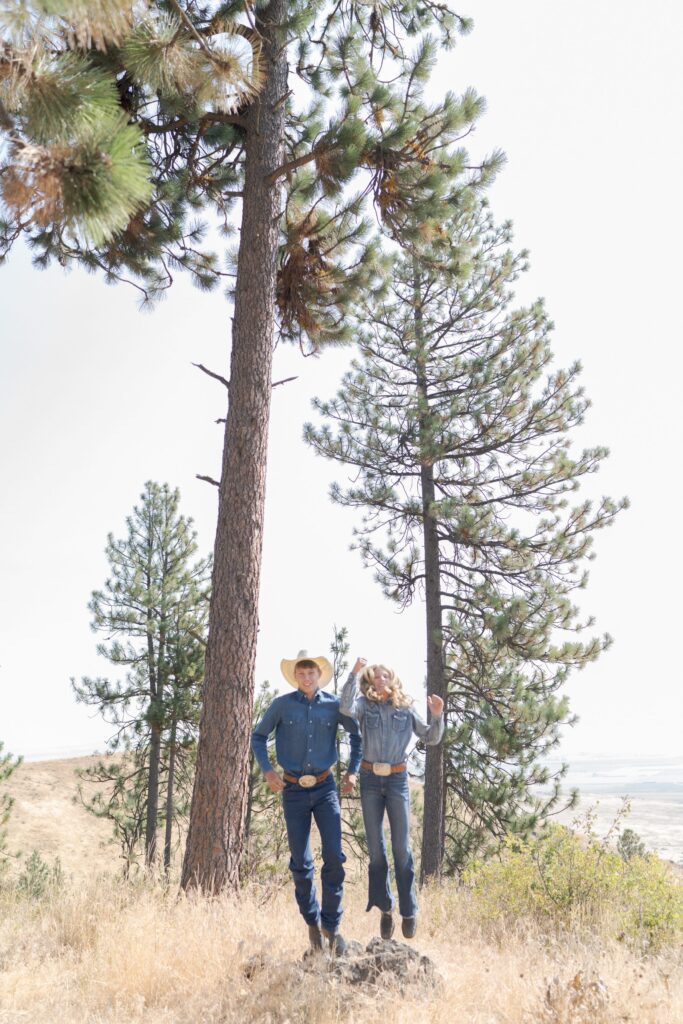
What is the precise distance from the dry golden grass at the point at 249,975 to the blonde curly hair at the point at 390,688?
5.13 ft

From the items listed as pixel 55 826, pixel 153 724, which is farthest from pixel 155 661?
pixel 55 826

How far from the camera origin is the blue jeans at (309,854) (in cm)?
462

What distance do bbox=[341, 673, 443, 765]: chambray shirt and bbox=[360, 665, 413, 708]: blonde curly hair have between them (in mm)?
37

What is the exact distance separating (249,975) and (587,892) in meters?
3.86

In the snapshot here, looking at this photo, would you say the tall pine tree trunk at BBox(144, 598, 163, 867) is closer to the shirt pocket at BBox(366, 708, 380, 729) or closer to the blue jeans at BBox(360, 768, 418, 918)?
the blue jeans at BBox(360, 768, 418, 918)

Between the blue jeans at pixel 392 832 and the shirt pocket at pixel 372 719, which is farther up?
A: the shirt pocket at pixel 372 719

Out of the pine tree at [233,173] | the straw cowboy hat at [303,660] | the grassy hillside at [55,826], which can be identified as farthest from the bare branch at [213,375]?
the grassy hillside at [55,826]

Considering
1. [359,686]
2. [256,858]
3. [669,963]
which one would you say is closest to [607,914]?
[669,963]

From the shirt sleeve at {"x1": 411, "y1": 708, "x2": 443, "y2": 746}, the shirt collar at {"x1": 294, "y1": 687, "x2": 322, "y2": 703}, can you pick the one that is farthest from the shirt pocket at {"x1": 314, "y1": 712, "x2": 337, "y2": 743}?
the shirt sleeve at {"x1": 411, "y1": 708, "x2": 443, "y2": 746}

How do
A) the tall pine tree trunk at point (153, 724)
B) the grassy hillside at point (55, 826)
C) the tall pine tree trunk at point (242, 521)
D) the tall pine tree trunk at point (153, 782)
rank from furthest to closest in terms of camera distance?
1. the grassy hillside at point (55, 826)
2. the tall pine tree trunk at point (153, 782)
3. the tall pine tree trunk at point (153, 724)
4. the tall pine tree trunk at point (242, 521)

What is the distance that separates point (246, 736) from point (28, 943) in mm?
2233

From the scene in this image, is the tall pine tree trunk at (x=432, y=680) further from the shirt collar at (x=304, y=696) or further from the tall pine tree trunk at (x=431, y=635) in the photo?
the shirt collar at (x=304, y=696)

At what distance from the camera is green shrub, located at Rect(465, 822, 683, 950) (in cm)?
635

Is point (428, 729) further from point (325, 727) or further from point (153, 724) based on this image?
point (153, 724)
